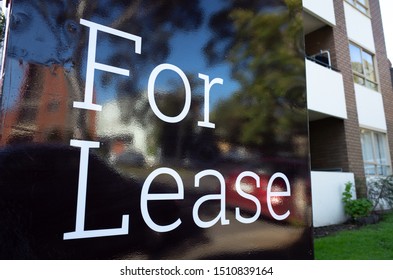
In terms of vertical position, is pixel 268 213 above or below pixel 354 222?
above

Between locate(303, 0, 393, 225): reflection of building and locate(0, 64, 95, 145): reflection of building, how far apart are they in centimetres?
633

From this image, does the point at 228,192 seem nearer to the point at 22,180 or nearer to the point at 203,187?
the point at 203,187

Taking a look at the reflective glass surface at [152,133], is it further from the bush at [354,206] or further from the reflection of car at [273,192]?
the bush at [354,206]

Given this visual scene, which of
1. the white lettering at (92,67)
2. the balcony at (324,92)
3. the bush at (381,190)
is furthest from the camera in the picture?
the bush at (381,190)

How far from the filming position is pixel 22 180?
2.78ft

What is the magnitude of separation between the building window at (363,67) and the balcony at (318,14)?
136 centimetres

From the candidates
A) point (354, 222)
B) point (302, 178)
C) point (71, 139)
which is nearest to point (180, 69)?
point (71, 139)

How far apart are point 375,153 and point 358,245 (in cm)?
505

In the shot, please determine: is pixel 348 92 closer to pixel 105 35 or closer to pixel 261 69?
pixel 261 69

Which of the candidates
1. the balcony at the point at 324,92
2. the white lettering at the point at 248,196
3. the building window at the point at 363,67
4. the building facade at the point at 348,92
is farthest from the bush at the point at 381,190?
the white lettering at the point at 248,196

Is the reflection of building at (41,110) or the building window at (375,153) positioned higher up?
the building window at (375,153)

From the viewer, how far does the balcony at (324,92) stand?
22.6ft

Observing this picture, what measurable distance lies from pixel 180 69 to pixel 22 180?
2.34ft

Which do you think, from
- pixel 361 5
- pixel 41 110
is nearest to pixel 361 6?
pixel 361 5
